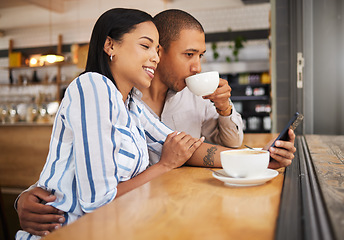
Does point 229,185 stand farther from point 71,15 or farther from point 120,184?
point 71,15

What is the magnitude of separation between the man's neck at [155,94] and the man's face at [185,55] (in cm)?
10

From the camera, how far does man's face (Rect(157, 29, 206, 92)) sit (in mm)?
1624

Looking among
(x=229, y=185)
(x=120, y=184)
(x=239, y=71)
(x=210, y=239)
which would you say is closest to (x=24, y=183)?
(x=120, y=184)

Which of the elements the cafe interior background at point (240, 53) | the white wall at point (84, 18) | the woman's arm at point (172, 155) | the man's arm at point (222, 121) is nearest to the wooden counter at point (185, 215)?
the woman's arm at point (172, 155)

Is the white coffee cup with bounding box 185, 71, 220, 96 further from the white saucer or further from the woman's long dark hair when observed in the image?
the white saucer

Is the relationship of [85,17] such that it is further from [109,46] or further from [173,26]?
[109,46]

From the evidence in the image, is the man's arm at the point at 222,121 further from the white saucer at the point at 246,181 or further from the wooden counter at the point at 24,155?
the wooden counter at the point at 24,155

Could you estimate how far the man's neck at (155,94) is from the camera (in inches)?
68.5

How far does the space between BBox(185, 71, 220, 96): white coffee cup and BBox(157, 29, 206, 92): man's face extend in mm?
184

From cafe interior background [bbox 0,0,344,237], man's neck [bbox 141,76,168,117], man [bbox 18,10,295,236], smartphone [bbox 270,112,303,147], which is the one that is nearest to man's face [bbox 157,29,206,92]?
man [bbox 18,10,295,236]

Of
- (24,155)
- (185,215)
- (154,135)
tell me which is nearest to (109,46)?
(154,135)

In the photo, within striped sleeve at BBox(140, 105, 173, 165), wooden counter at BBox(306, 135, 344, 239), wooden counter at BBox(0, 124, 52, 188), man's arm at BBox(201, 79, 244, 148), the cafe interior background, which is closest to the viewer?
wooden counter at BBox(306, 135, 344, 239)

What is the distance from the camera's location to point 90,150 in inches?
35.9

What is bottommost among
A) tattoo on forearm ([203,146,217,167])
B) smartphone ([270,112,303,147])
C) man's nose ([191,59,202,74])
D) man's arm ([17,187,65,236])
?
man's arm ([17,187,65,236])
